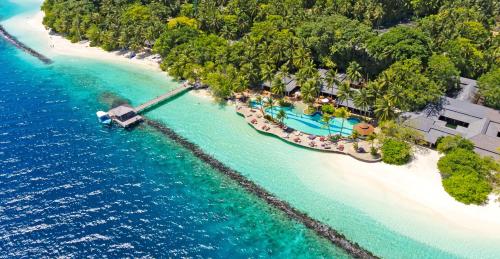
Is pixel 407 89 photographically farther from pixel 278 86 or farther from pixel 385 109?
pixel 278 86

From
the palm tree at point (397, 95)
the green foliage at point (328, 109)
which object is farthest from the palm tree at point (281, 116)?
the palm tree at point (397, 95)

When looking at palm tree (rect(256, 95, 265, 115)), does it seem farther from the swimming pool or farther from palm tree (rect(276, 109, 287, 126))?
palm tree (rect(276, 109, 287, 126))

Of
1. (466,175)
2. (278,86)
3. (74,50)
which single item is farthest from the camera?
(74,50)

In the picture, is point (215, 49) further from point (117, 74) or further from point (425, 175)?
point (425, 175)

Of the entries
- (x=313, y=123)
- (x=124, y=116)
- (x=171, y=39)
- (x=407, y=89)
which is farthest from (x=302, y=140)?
(x=171, y=39)

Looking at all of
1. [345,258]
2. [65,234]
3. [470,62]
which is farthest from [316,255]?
[470,62]

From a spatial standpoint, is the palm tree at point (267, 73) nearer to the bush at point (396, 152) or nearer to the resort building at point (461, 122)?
the resort building at point (461, 122)
